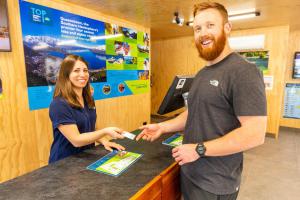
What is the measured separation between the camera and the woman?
133 cm

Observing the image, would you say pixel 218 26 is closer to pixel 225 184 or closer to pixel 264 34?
pixel 225 184

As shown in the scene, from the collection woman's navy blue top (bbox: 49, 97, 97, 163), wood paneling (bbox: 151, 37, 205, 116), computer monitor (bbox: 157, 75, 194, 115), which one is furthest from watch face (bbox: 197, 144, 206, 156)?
wood paneling (bbox: 151, 37, 205, 116)

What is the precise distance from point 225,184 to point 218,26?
0.80 metres

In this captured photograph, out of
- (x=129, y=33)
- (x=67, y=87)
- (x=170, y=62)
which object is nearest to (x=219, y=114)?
(x=67, y=87)

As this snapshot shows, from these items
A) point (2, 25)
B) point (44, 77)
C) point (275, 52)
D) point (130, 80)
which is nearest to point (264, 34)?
point (275, 52)

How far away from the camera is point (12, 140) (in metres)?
2.21

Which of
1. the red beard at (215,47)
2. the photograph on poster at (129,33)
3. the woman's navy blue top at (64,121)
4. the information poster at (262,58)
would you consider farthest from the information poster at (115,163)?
the information poster at (262,58)

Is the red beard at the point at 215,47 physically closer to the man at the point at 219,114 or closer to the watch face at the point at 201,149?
the man at the point at 219,114

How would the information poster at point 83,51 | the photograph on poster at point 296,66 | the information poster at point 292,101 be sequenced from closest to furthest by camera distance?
the information poster at point 83,51, the photograph on poster at point 296,66, the information poster at point 292,101

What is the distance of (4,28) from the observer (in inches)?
79.7

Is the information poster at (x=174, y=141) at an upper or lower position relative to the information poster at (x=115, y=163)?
lower

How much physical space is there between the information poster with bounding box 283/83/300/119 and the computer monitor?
440 cm

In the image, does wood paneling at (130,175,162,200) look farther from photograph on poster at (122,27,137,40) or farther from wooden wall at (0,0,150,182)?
photograph on poster at (122,27,137,40)

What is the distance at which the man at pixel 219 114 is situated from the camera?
88 centimetres
